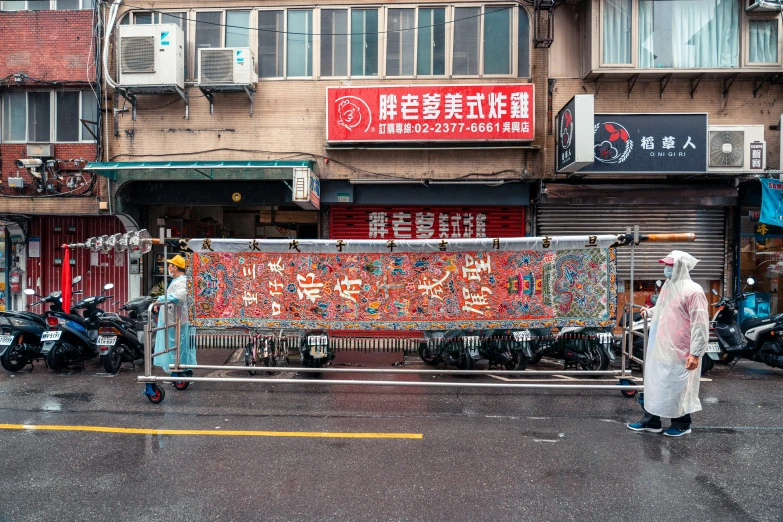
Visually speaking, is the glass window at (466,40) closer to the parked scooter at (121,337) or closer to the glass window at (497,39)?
the glass window at (497,39)

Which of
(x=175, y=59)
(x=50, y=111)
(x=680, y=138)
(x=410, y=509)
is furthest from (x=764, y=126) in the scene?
(x=50, y=111)

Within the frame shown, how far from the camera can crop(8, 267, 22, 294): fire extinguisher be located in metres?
13.0

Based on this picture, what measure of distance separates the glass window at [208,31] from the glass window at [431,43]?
4.50 meters

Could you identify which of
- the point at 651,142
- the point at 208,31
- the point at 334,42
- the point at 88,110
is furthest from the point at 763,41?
the point at 88,110

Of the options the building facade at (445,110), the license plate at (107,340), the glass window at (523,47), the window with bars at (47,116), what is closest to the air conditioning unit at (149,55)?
the building facade at (445,110)

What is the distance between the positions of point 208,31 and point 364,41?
3503 mm

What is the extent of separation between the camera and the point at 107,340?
861 centimetres

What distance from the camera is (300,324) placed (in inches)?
282

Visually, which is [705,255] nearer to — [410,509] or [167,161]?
[410,509]

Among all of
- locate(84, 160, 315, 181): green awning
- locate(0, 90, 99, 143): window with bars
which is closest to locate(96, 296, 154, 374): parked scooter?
locate(84, 160, 315, 181): green awning

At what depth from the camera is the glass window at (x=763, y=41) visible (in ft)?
37.1

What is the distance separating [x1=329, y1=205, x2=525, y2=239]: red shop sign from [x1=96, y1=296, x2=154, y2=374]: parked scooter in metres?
4.64

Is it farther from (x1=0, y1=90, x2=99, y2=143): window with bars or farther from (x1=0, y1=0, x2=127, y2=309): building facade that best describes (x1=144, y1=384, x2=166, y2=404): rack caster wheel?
(x1=0, y1=90, x2=99, y2=143): window with bars

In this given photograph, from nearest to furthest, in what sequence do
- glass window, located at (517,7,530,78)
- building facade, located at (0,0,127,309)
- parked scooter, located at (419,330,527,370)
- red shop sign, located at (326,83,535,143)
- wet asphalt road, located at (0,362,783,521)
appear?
wet asphalt road, located at (0,362,783,521) → parked scooter, located at (419,330,527,370) → red shop sign, located at (326,83,535,143) → glass window, located at (517,7,530,78) → building facade, located at (0,0,127,309)
